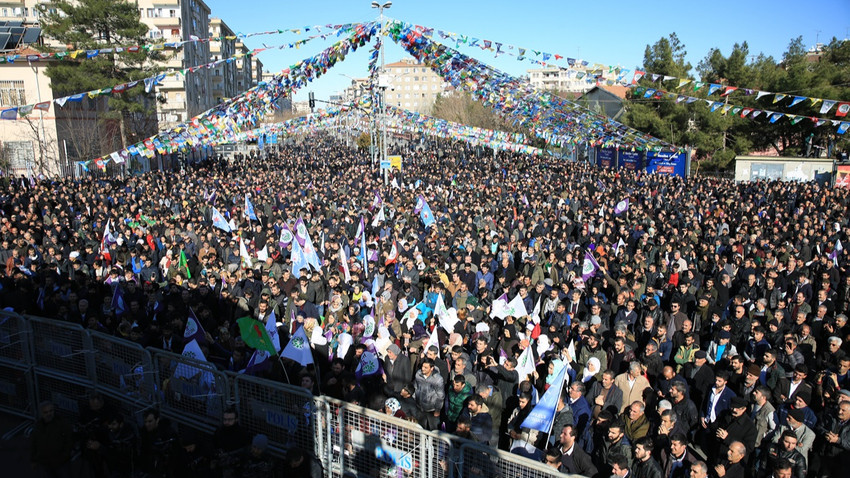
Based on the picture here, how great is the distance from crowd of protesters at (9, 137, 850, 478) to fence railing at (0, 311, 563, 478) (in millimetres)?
363

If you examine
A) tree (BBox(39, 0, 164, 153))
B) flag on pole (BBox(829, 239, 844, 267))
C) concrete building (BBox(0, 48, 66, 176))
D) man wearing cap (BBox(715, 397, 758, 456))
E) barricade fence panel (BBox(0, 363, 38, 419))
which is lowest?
barricade fence panel (BBox(0, 363, 38, 419))

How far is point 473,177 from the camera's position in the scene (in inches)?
1050

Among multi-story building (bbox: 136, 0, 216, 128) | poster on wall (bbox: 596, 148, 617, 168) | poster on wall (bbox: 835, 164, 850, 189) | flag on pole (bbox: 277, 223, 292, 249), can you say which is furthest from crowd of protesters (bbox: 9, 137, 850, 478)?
multi-story building (bbox: 136, 0, 216, 128)

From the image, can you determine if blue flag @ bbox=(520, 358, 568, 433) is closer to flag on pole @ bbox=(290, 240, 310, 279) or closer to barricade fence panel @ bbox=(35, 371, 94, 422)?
barricade fence panel @ bbox=(35, 371, 94, 422)

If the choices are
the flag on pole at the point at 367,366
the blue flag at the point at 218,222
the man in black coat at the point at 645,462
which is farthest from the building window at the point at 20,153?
the man in black coat at the point at 645,462

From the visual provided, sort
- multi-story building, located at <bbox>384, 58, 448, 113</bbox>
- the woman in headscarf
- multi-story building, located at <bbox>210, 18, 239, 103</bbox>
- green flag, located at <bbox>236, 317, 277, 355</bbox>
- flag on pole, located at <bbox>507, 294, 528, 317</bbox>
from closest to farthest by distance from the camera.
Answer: the woman in headscarf → green flag, located at <bbox>236, 317, 277, 355</bbox> → flag on pole, located at <bbox>507, 294, 528, 317</bbox> → multi-story building, located at <bbox>210, 18, 239, 103</bbox> → multi-story building, located at <bbox>384, 58, 448, 113</bbox>

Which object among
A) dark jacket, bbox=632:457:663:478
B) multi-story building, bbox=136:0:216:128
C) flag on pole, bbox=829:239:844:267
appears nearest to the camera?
dark jacket, bbox=632:457:663:478

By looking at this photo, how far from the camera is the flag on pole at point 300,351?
23.0 ft

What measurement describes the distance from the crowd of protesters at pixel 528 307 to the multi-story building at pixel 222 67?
178ft

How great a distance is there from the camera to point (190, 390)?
20.4 ft

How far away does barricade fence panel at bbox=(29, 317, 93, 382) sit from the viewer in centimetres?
679

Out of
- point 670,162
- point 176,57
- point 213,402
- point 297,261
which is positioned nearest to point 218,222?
point 297,261

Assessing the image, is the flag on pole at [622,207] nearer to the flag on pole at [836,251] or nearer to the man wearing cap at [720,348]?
the flag on pole at [836,251]

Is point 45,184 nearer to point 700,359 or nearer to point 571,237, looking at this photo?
point 571,237
